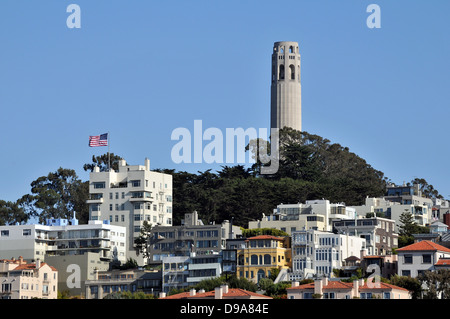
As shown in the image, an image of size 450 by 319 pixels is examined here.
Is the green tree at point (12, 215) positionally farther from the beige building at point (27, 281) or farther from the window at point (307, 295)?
the window at point (307, 295)

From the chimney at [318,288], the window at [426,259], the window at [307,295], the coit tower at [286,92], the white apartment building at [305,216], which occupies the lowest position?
the window at [307,295]

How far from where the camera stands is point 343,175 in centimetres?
15838

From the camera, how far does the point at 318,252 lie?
358 feet

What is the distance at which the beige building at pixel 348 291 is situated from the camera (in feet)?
285

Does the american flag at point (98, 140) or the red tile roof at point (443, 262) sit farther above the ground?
the american flag at point (98, 140)

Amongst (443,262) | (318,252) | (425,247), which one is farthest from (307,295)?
(318,252)

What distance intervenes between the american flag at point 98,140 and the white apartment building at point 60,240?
26.7 feet

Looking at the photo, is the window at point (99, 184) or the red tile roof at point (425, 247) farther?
the window at point (99, 184)

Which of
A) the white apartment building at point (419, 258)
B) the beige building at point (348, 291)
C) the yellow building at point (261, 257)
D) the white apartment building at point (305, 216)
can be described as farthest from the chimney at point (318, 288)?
the white apartment building at point (305, 216)

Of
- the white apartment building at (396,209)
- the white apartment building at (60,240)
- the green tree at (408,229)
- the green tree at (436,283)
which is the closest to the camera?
the green tree at (436,283)

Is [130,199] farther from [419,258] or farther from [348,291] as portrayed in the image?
[348,291]

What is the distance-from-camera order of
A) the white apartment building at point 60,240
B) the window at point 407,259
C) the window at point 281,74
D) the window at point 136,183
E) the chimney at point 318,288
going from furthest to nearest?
1. the window at point 281,74
2. the window at point 136,183
3. the white apartment building at point 60,240
4. the window at point 407,259
5. the chimney at point 318,288
